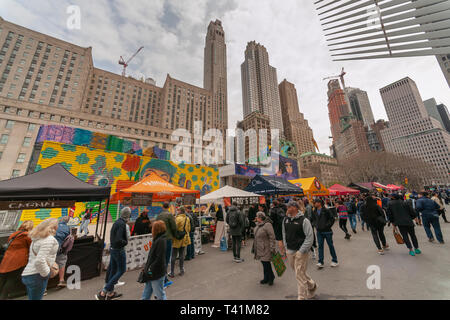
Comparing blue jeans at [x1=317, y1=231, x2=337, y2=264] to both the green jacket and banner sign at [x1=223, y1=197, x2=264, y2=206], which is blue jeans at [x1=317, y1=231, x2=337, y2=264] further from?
the green jacket

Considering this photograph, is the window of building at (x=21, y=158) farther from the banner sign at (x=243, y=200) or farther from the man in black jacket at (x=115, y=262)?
the man in black jacket at (x=115, y=262)

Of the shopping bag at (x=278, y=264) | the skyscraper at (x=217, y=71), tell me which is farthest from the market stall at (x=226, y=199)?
Answer: the skyscraper at (x=217, y=71)

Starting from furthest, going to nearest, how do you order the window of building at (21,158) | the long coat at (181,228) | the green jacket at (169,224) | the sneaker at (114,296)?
the window of building at (21,158)
the long coat at (181,228)
the green jacket at (169,224)
the sneaker at (114,296)

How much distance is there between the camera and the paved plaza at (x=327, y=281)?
143 inches

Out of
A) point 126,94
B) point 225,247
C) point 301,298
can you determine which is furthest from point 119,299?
point 126,94

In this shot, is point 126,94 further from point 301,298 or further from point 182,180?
point 301,298

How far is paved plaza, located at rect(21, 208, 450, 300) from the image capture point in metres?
3.63

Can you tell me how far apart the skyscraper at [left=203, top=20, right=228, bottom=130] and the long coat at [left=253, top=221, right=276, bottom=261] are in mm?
87935

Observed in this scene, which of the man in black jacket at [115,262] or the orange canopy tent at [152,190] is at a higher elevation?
the orange canopy tent at [152,190]

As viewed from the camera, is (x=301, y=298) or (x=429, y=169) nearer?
(x=301, y=298)

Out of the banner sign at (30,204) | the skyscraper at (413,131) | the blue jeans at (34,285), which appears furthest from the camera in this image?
the skyscraper at (413,131)

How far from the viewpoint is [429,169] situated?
3894 centimetres

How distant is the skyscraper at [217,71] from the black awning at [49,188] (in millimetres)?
85894

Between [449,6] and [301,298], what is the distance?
16.4ft
